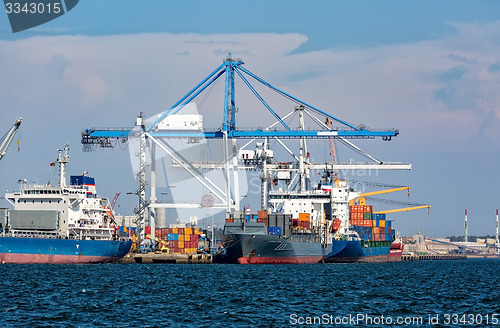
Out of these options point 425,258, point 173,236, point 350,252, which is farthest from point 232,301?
point 425,258

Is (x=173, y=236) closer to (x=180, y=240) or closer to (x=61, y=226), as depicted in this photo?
(x=180, y=240)

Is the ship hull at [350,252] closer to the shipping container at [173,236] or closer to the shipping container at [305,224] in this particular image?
the shipping container at [305,224]

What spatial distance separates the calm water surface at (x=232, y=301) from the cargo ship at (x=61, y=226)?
12.0 metres

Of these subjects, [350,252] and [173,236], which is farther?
[173,236]

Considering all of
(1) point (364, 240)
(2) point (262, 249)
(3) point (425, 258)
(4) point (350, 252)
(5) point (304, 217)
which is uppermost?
(5) point (304, 217)

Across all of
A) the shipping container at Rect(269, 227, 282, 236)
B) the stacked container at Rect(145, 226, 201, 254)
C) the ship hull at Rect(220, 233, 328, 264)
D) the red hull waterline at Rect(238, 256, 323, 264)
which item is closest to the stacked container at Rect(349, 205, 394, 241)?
the red hull waterline at Rect(238, 256, 323, 264)

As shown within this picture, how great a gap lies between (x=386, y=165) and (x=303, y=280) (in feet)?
142

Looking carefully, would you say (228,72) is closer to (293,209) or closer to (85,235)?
(293,209)

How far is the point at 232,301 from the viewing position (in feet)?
120

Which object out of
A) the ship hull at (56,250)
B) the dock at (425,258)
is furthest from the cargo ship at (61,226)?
the dock at (425,258)

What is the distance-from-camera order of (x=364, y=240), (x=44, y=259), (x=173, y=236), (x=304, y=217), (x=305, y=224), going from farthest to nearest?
(x=364, y=240) → (x=173, y=236) → (x=304, y=217) → (x=305, y=224) → (x=44, y=259)

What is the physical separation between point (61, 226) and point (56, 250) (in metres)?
2.89

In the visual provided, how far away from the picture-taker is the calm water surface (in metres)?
29.9

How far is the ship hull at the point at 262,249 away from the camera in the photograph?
72.2m
